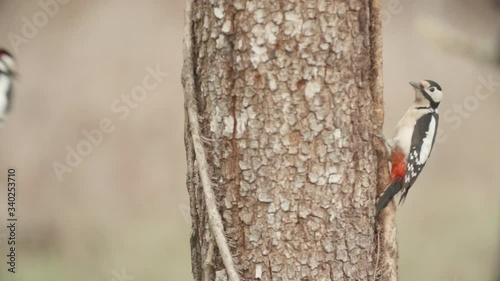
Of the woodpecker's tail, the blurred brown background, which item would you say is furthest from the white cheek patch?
the blurred brown background

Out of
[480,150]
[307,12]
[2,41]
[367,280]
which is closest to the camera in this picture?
[307,12]

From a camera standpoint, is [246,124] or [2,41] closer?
[246,124]

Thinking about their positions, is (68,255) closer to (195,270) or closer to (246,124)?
(195,270)

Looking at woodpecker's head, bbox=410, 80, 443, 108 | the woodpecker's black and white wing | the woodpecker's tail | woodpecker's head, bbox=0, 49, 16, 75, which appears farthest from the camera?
woodpecker's head, bbox=0, 49, 16, 75

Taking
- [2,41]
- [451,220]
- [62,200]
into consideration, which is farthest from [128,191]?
[451,220]

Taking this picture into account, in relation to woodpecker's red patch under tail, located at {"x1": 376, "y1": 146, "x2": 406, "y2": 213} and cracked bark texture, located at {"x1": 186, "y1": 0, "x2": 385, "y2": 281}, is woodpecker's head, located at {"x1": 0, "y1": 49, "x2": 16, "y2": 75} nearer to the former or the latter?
cracked bark texture, located at {"x1": 186, "y1": 0, "x2": 385, "y2": 281}

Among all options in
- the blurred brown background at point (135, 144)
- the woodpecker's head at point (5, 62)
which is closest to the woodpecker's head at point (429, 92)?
the blurred brown background at point (135, 144)

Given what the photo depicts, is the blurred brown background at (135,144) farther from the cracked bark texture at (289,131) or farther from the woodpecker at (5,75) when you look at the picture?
the cracked bark texture at (289,131)
